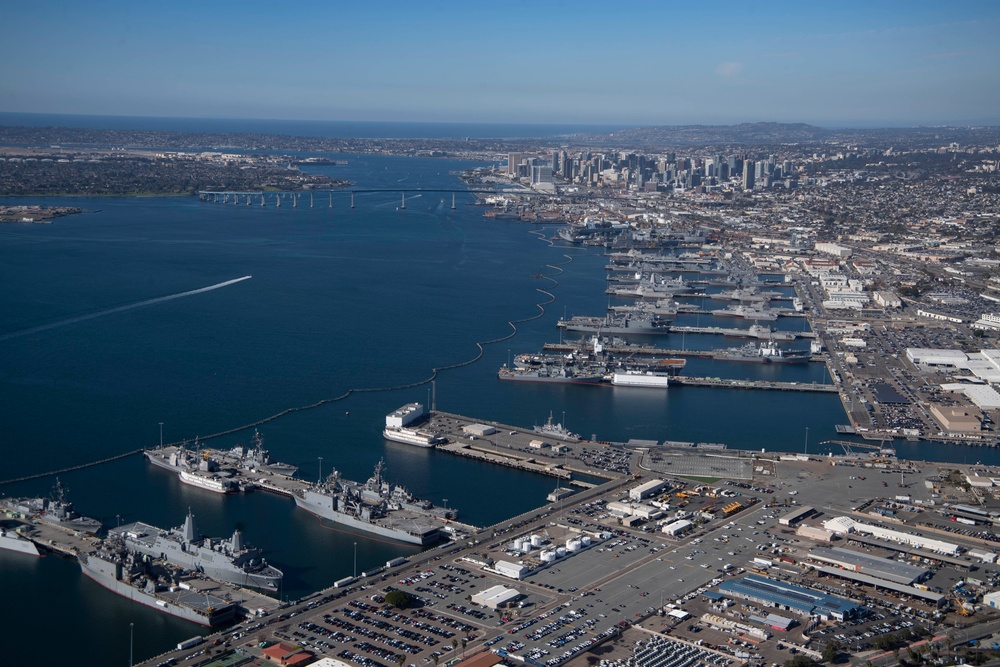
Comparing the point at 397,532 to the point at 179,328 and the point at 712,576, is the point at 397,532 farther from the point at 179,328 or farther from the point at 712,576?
the point at 179,328

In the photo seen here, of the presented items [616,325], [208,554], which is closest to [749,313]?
[616,325]

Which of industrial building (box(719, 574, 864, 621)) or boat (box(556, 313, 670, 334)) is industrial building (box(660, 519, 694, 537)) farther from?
boat (box(556, 313, 670, 334))

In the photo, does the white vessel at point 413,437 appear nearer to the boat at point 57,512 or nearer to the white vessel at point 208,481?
the white vessel at point 208,481

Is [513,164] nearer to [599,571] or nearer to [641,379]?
[641,379]

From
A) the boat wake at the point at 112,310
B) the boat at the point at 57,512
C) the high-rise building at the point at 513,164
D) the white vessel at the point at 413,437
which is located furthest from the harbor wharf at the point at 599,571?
the high-rise building at the point at 513,164

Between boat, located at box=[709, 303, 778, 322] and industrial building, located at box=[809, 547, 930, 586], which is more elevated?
boat, located at box=[709, 303, 778, 322]

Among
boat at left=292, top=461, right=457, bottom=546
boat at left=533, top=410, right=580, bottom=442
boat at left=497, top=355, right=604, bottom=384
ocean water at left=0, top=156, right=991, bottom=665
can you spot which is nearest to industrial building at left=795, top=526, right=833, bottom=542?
ocean water at left=0, top=156, right=991, bottom=665
